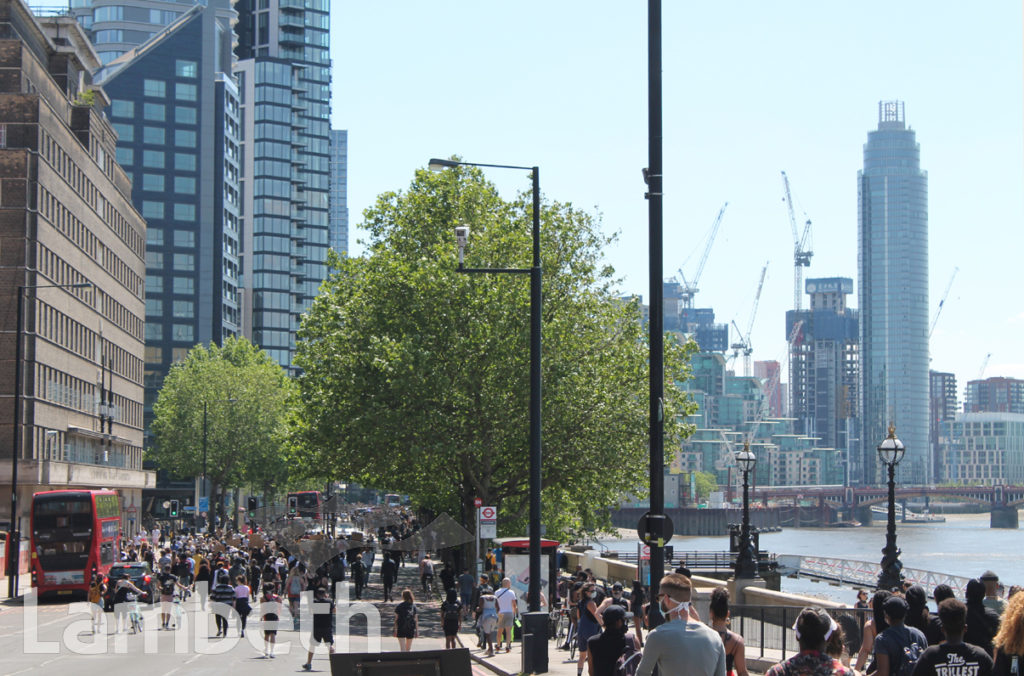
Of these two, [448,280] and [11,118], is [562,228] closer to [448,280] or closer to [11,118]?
[448,280]

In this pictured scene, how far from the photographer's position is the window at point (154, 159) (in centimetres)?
14838

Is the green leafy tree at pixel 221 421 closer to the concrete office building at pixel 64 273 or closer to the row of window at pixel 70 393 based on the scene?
the concrete office building at pixel 64 273

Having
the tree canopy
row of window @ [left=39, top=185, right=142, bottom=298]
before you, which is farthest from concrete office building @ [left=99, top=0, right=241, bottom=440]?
row of window @ [left=39, top=185, right=142, bottom=298]

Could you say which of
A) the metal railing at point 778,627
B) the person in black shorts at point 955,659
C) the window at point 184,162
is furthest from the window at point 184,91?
the person in black shorts at point 955,659

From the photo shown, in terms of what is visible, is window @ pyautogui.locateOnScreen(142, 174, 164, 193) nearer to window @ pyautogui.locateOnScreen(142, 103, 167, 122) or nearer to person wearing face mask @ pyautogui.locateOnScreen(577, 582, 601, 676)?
window @ pyautogui.locateOnScreen(142, 103, 167, 122)

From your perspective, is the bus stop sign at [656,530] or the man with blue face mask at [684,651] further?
the bus stop sign at [656,530]

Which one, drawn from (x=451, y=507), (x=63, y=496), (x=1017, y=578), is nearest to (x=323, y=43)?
(x=1017, y=578)

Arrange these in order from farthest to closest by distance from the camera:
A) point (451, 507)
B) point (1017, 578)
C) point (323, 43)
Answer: point (323, 43), point (1017, 578), point (451, 507)

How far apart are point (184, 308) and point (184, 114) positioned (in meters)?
22.6

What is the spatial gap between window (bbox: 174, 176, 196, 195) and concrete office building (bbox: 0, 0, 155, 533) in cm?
4897

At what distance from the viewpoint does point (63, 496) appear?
40594 millimetres

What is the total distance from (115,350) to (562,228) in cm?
5376

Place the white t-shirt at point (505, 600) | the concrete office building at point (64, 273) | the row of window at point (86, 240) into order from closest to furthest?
the white t-shirt at point (505, 600) < the concrete office building at point (64, 273) < the row of window at point (86, 240)

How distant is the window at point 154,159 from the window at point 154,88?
6709 mm
